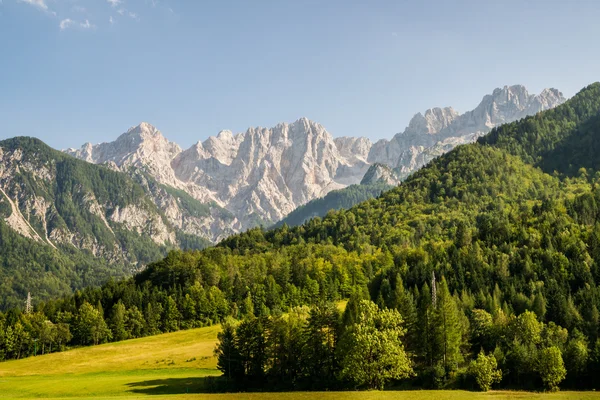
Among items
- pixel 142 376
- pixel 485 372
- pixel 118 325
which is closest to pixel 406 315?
pixel 485 372

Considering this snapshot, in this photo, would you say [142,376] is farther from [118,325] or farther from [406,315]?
[118,325]

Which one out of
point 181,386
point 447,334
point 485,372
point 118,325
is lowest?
point 485,372

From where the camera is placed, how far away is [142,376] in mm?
106438

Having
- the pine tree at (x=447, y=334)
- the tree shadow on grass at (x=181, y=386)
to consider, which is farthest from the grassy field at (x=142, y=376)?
the pine tree at (x=447, y=334)

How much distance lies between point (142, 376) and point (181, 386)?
18.7m

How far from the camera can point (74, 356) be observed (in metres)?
140

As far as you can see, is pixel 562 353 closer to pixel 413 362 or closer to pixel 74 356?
pixel 413 362

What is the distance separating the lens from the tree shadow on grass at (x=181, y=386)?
87.8 meters

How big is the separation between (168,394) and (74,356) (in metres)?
69.9

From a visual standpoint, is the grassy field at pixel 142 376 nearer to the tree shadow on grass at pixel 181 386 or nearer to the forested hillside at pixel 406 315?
the tree shadow on grass at pixel 181 386

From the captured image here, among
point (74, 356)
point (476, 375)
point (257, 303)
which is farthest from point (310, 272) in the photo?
point (476, 375)

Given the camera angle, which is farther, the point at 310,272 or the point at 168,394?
the point at 310,272

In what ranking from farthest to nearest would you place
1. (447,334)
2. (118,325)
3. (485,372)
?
(118,325), (447,334), (485,372)

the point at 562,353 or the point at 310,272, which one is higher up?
the point at 310,272
